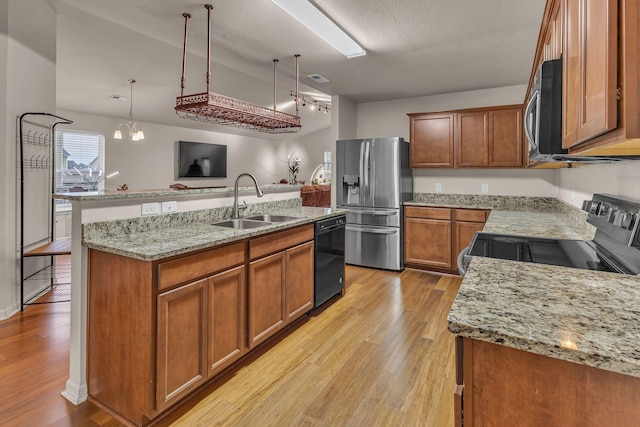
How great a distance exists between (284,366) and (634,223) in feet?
6.44

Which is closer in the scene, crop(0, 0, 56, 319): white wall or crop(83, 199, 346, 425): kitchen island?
crop(83, 199, 346, 425): kitchen island

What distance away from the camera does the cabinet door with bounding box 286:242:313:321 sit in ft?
8.66

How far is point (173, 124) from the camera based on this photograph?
7672 millimetres

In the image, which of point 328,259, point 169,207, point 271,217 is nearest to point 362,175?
point 328,259

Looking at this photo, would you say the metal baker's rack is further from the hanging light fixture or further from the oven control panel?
the oven control panel

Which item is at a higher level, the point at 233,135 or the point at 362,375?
the point at 233,135

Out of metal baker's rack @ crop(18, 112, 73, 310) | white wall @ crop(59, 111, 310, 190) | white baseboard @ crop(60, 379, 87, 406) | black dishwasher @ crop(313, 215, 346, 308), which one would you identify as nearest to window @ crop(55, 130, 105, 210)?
white wall @ crop(59, 111, 310, 190)

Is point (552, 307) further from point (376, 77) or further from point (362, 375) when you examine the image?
point (376, 77)

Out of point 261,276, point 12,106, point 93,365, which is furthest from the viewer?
point 12,106

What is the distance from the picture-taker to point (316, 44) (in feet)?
10.3

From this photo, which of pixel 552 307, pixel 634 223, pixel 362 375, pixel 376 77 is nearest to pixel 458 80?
pixel 376 77

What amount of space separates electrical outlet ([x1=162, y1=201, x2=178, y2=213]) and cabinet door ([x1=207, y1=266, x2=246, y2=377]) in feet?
2.20

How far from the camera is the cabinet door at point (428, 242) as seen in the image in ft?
14.3

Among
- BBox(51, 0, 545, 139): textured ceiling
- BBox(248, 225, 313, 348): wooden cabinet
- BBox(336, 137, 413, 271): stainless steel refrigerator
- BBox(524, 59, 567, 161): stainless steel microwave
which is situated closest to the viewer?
BBox(524, 59, 567, 161): stainless steel microwave
